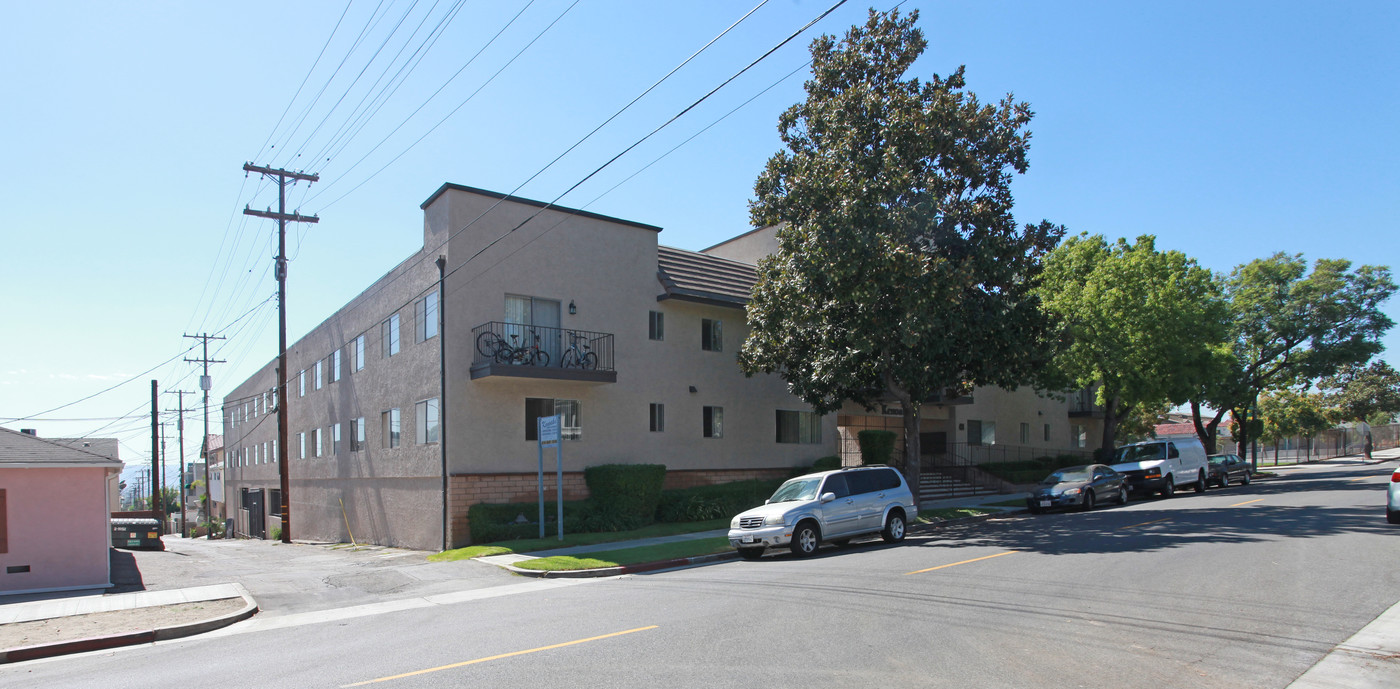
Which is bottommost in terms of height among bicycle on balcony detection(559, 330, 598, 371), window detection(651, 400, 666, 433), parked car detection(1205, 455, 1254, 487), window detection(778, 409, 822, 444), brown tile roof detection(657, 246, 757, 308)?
parked car detection(1205, 455, 1254, 487)

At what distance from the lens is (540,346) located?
2225cm

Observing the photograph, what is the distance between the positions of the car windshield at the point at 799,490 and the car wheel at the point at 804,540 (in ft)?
2.16

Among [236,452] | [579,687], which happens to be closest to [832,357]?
[579,687]

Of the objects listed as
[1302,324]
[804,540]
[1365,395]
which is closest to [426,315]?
[804,540]

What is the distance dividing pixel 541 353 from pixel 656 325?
14.5 feet

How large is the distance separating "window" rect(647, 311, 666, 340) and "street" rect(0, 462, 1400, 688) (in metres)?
11.0

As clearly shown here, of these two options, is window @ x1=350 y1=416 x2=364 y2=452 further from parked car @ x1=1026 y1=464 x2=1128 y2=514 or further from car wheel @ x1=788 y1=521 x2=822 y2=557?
parked car @ x1=1026 y1=464 x2=1128 y2=514

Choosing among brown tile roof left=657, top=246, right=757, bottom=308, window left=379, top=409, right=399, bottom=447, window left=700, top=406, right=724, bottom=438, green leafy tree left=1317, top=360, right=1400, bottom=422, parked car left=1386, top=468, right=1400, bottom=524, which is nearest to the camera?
parked car left=1386, top=468, right=1400, bottom=524

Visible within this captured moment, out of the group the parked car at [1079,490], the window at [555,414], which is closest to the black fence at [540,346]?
the window at [555,414]

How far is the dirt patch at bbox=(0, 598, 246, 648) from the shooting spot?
1044 cm

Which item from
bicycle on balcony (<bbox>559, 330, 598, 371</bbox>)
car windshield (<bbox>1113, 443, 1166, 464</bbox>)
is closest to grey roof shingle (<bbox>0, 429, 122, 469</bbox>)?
bicycle on balcony (<bbox>559, 330, 598, 371</bbox>)

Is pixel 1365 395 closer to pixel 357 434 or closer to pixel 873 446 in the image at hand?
pixel 873 446

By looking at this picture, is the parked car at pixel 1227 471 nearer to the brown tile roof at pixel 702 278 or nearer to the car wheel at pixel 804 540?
the brown tile roof at pixel 702 278

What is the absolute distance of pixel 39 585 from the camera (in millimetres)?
15508
